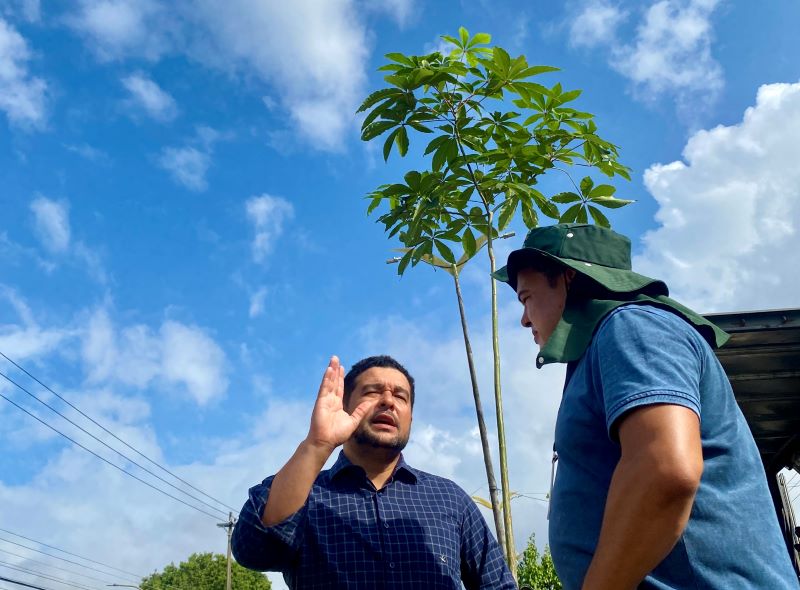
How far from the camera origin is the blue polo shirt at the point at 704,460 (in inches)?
59.6

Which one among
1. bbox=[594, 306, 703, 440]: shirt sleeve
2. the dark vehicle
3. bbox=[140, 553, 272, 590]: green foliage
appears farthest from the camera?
bbox=[140, 553, 272, 590]: green foliage

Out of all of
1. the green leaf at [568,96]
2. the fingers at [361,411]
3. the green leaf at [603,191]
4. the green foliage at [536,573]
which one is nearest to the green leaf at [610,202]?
the green leaf at [603,191]

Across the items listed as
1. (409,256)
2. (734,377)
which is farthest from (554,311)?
(734,377)

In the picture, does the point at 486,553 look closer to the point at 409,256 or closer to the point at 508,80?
the point at 409,256

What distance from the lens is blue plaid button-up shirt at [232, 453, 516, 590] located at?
265 centimetres

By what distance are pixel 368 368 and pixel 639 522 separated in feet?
7.14

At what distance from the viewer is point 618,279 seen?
1.87 meters

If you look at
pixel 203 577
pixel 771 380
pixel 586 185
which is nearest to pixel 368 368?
pixel 586 185

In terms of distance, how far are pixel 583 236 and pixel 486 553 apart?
1751mm

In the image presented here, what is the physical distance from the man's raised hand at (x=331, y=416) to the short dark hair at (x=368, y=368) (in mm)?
719

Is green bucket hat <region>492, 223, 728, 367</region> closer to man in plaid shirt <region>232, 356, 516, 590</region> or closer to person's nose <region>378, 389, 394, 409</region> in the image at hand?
man in plaid shirt <region>232, 356, 516, 590</region>

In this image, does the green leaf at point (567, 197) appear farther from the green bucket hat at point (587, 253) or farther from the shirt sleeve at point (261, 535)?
the shirt sleeve at point (261, 535)

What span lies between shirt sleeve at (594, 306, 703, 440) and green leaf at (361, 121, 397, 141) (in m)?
2.80

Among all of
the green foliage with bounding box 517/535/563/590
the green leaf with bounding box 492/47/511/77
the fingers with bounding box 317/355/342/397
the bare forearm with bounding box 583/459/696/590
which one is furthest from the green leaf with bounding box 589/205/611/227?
the green foliage with bounding box 517/535/563/590
